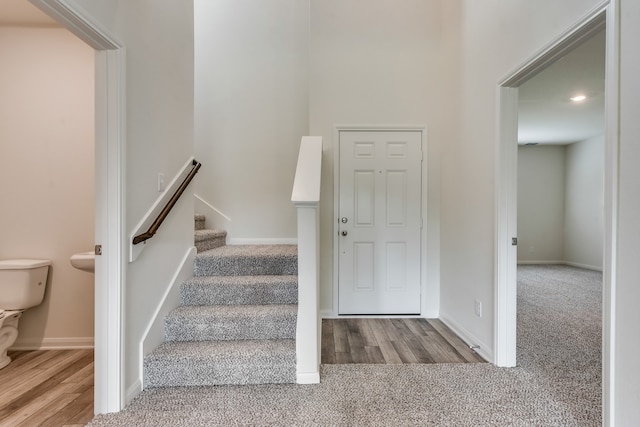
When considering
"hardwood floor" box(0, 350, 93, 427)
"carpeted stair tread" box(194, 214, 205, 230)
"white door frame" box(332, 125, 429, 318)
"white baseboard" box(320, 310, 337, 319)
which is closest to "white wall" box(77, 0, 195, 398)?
"hardwood floor" box(0, 350, 93, 427)

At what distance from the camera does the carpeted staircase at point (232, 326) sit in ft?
6.01

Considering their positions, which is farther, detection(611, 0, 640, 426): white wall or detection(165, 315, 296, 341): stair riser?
detection(165, 315, 296, 341): stair riser

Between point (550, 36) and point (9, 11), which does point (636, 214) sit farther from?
point (9, 11)

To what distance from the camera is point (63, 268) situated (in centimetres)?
238

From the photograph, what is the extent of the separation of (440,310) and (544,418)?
1.49 m

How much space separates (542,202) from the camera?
6363 mm

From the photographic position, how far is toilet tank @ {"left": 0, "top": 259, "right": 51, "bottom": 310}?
2.17 m

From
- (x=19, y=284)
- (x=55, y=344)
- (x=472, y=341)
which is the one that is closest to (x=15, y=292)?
(x=19, y=284)

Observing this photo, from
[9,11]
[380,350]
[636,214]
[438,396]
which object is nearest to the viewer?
[636,214]

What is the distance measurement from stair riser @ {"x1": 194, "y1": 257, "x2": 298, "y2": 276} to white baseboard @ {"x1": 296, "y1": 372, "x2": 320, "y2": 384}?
2.76ft

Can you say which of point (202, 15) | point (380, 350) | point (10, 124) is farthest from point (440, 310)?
point (202, 15)

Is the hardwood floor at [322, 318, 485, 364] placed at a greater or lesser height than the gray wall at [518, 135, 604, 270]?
lesser

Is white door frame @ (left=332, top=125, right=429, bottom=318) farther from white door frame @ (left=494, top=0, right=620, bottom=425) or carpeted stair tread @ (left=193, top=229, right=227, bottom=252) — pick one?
carpeted stair tread @ (left=193, top=229, right=227, bottom=252)

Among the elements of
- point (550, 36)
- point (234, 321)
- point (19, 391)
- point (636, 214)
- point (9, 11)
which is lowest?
point (19, 391)
